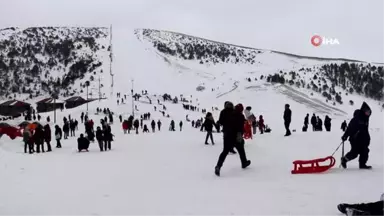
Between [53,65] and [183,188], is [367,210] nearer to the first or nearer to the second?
[183,188]

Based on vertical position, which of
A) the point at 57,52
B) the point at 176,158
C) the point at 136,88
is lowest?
the point at 176,158

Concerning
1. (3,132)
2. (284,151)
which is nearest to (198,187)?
(284,151)

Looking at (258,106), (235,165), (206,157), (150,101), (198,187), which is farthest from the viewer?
(258,106)

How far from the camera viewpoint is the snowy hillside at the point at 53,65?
131 m

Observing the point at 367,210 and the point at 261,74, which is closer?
the point at 367,210

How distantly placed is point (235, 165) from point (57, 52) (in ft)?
514

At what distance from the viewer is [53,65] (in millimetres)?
152000

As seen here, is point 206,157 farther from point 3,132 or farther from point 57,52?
point 57,52

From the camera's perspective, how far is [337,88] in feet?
452

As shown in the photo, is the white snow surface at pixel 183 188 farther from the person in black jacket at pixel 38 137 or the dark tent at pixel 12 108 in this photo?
the dark tent at pixel 12 108

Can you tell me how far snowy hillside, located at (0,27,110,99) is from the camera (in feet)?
429

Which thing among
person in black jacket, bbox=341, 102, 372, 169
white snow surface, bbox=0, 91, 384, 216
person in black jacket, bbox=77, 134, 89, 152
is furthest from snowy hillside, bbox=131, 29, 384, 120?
person in black jacket, bbox=341, 102, 372, 169

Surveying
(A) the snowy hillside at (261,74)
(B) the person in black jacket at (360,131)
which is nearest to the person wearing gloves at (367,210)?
(B) the person in black jacket at (360,131)

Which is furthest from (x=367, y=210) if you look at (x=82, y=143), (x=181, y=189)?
(x=82, y=143)
